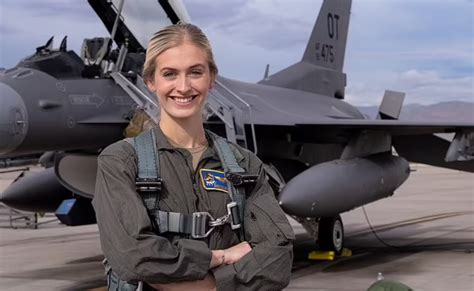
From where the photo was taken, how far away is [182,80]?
187cm

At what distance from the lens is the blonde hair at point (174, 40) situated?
1.86m

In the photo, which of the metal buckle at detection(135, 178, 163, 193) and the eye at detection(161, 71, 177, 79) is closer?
the metal buckle at detection(135, 178, 163, 193)

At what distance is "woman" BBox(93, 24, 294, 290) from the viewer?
68.2 inches

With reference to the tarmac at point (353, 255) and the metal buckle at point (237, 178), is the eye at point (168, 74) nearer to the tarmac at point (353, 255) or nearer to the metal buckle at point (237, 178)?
the metal buckle at point (237, 178)

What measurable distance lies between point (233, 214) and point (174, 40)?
18.6 inches

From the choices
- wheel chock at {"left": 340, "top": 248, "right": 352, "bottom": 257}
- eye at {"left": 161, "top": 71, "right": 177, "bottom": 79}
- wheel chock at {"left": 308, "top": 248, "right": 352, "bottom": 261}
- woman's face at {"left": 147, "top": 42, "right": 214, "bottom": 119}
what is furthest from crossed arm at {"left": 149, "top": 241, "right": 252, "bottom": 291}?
wheel chock at {"left": 340, "top": 248, "right": 352, "bottom": 257}

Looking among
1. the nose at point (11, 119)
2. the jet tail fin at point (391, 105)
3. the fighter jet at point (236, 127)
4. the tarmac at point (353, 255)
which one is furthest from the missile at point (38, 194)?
the jet tail fin at point (391, 105)

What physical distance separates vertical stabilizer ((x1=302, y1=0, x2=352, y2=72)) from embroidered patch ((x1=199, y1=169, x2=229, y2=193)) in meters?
10.8

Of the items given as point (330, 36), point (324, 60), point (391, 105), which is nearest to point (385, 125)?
point (391, 105)

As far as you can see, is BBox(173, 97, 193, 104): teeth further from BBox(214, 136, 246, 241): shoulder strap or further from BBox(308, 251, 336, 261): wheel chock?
BBox(308, 251, 336, 261): wheel chock

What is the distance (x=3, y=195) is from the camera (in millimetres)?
10109

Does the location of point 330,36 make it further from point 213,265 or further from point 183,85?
point 213,265

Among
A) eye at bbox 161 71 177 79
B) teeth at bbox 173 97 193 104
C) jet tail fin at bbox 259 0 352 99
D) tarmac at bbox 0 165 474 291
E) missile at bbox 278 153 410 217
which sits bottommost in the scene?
tarmac at bbox 0 165 474 291

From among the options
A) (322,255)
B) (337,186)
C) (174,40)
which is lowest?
(322,255)
